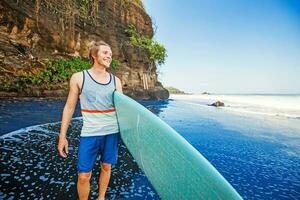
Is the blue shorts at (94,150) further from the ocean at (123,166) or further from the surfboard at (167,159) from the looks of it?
the ocean at (123,166)

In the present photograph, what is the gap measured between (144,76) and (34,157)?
22.6 meters

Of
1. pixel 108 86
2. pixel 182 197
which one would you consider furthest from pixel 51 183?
pixel 182 197

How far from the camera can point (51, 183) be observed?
304cm

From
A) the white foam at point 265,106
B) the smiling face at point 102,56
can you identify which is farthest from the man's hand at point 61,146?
the white foam at point 265,106

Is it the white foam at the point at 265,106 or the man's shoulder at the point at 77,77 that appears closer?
the man's shoulder at the point at 77,77

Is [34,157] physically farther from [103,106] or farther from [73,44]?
[73,44]

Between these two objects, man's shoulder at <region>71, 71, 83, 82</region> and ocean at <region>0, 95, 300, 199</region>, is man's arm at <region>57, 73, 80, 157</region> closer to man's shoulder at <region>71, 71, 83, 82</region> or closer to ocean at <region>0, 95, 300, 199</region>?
man's shoulder at <region>71, 71, 83, 82</region>

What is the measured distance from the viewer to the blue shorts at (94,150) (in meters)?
2.27

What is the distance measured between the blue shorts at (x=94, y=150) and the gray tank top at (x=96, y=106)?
0.06 meters

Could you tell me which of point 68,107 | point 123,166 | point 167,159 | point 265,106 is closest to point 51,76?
point 123,166

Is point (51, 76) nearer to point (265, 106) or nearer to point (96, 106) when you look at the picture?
point (96, 106)

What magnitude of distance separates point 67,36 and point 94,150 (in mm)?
18037

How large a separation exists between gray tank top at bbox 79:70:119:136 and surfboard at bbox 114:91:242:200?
89mm

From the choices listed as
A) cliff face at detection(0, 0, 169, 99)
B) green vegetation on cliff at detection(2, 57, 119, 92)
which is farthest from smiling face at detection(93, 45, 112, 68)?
green vegetation on cliff at detection(2, 57, 119, 92)
